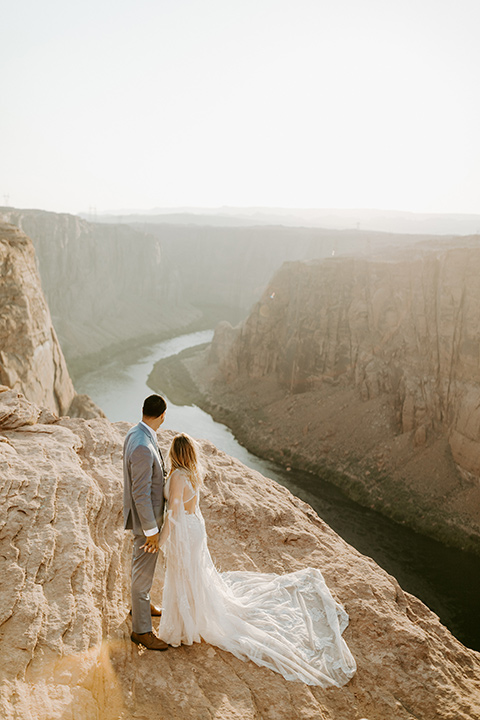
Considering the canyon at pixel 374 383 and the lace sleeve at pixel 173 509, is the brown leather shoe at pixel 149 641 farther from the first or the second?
the canyon at pixel 374 383

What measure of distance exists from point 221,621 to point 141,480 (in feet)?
6.38

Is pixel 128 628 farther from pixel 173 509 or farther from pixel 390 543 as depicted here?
pixel 390 543

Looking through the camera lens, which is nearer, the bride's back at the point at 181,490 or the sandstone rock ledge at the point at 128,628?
the sandstone rock ledge at the point at 128,628

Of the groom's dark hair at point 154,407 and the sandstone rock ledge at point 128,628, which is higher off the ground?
the groom's dark hair at point 154,407

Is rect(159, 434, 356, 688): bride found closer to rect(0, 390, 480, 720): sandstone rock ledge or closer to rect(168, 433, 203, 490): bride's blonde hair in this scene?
rect(168, 433, 203, 490): bride's blonde hair

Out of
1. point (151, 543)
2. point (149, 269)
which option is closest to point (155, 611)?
point (151, 543)

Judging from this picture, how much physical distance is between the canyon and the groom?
20.2 m

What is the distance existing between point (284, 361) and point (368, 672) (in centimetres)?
3345

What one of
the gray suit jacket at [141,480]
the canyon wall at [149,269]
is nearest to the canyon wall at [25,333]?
the gray suit jacket at [141,480]

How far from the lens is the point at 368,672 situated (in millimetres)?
5688

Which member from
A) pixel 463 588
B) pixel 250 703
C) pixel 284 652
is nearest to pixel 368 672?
pixel 284 652

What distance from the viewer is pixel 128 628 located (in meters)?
5.60

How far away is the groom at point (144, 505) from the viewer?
5.29m

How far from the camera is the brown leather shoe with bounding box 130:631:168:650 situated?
210 inches
